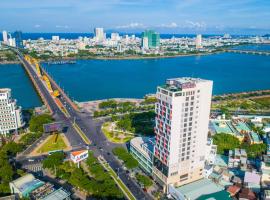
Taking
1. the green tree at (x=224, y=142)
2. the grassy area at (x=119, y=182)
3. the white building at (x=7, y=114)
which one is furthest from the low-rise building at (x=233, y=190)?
the white building at (x=7, y=114)

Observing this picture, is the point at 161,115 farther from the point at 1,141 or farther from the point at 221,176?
the point at 1,141

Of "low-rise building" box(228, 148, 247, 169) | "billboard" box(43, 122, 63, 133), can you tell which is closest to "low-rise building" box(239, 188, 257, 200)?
"low-rise building" box(228, 148, 247, 169)

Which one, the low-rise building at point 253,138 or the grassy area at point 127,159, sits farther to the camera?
the low-rise building at point 253,138

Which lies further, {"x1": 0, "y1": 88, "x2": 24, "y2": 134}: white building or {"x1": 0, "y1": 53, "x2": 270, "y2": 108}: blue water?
{"x1": 0, "y1": 53, "x2": 270, "y2": 108}: blue water

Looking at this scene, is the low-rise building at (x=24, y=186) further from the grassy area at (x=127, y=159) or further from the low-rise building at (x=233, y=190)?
the low-rise building at (x=233, y=190)

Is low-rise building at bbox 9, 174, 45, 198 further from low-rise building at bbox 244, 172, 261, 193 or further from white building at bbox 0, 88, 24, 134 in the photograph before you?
low-rise building at bbox 244, 172, 261, 193

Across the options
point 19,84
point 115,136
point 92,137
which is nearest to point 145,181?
point 115,136

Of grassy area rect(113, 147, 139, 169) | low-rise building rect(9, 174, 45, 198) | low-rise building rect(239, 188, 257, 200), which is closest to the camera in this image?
low-rise building rect(9, 174, 45, 198)
